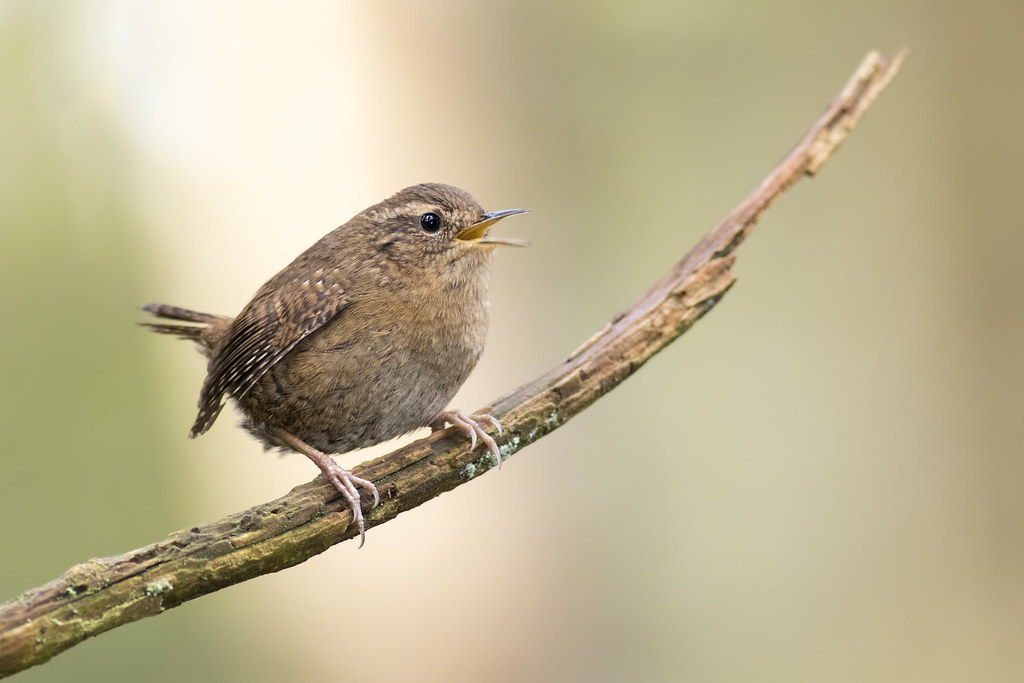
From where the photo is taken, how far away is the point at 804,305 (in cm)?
552

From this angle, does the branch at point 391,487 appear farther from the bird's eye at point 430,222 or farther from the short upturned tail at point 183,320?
the short upturned tail at point 183,320

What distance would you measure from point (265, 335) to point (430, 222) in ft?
1.79

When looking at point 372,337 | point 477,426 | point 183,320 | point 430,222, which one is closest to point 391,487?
point 477,426

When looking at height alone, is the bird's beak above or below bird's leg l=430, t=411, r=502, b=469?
above

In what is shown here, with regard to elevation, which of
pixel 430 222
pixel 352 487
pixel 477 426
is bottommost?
pixel 352 487

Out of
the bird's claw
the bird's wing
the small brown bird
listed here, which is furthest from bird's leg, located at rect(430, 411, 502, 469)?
the bird's wing

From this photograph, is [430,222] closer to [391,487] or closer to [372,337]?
[372,337]

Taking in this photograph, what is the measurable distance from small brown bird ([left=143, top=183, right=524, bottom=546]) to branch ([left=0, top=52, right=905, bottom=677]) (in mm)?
143

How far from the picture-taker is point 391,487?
2.08 metres

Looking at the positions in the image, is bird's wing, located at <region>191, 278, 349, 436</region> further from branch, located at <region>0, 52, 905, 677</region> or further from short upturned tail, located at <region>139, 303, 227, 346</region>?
branch, located at <region>0, 52, 905, 677</region>

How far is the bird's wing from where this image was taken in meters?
2.32

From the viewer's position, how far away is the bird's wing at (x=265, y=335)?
2.32 m

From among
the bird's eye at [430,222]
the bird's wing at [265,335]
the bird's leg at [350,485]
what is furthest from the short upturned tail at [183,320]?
the bird's leg at [350,485]

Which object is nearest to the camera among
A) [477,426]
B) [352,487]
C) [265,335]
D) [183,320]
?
[352,487]
